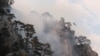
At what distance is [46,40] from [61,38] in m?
13.3

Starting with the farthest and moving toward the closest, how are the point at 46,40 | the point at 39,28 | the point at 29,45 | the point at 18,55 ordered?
the point at 39,28
the point at 46,40
the point at 29,45
the point at 18,55

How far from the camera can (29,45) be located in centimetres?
10481

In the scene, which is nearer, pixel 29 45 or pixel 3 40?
pixel 3 40

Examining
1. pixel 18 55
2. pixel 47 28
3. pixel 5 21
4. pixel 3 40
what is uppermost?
pixel 47 28

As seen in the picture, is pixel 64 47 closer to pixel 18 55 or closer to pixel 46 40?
pixel 46 40

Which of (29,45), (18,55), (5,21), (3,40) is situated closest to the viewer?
(18,55)

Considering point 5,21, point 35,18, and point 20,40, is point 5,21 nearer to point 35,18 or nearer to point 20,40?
point 20,40

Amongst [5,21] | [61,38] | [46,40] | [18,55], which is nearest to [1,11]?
[5,21]

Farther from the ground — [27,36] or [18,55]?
[27,36]

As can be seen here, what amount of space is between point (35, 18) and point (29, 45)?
71823mm

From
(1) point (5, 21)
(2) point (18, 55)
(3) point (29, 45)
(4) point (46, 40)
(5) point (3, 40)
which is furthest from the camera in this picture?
(4) point (46, 40)

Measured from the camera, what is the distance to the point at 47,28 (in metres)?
175

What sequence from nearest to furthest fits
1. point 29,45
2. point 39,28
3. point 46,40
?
point 29,45
point 46,40
point 39,28

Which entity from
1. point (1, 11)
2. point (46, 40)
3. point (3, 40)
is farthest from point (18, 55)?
point (46, 40)
